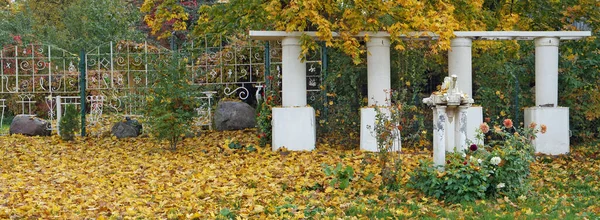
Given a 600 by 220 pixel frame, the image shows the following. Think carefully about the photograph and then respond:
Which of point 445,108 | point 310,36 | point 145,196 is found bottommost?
point 145,196

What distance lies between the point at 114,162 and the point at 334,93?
3710 mm

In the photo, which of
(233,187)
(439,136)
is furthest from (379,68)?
(233,187)

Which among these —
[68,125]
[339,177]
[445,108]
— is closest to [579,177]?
[445,108]

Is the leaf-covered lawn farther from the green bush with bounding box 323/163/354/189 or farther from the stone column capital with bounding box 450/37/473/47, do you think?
the stone column capital with bounding box 450/37/473/47

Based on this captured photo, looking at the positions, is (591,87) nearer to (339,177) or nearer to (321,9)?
(321,9)

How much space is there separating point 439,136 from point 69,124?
8.06 metres

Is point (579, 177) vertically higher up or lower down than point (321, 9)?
lower down

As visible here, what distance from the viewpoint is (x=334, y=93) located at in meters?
11.9

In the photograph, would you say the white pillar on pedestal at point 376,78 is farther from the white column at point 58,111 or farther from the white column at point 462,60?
the white column at point 58,111

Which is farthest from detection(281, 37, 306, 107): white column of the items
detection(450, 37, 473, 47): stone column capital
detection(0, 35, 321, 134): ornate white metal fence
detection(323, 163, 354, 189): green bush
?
detection(323, 163, 354, 189): green bush

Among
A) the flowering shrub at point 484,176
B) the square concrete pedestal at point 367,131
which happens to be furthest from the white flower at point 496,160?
the square concrete pedestal at point 367,131

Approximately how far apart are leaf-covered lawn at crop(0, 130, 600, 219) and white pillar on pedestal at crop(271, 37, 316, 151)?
283 millimetres

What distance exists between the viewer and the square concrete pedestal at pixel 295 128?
37.3 ft

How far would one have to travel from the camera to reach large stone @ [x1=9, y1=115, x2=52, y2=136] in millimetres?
14336
